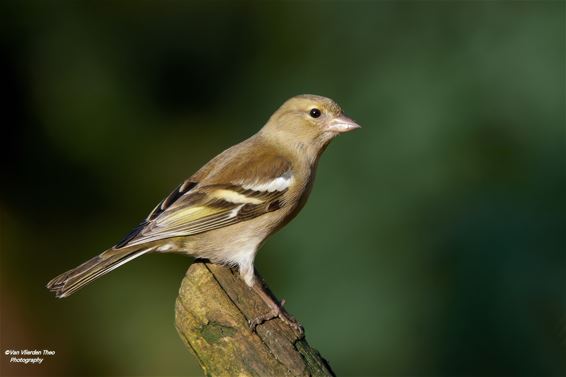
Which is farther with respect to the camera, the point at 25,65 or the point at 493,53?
the point at 25,65

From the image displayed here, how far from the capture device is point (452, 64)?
23.4 ft

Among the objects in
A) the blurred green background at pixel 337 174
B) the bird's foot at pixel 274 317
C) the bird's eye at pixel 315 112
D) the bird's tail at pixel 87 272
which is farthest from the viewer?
the blurred green background at pixel 337 174

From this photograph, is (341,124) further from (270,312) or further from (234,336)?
(234,336)

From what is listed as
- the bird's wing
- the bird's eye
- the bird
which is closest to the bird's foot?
the bird

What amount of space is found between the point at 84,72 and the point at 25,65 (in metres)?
0.56

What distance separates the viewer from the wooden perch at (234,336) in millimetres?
3119

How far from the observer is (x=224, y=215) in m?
4.52

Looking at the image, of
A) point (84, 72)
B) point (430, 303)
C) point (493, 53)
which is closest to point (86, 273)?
point (430, 303)

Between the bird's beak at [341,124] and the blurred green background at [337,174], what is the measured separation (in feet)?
4.94

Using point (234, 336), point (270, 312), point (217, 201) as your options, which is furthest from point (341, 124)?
point (234, 336)

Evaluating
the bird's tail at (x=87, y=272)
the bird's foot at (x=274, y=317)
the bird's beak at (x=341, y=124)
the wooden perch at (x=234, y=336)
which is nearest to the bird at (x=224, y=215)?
the bird's tail at (x=87, y=272)

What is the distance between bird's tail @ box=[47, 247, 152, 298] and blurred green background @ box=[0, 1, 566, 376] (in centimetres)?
212

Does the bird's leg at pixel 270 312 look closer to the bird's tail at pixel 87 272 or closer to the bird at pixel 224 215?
the bird at pixel 224 215

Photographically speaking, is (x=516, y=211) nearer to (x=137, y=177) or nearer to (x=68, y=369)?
(x=137, y=177)
